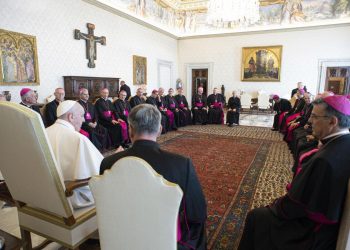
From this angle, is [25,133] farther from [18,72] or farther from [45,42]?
[45,42]

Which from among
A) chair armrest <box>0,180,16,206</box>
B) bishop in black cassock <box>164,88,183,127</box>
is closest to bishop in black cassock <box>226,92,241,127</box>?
bishop in black cassock <box>164,88,183,127</box>

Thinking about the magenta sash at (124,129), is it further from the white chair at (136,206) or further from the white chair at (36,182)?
the white chair at (136,206)

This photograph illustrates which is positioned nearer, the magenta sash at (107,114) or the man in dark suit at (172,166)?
the man in dark suit at (172,166)

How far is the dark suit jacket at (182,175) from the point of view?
1.44 meters

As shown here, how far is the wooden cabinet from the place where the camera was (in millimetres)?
7188

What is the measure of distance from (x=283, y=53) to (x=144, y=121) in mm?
12504

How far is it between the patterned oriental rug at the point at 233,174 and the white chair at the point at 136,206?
1.33 m

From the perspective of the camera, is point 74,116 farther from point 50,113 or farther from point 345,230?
point 50,113

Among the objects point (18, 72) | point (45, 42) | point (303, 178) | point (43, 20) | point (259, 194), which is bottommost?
point (259, 194)

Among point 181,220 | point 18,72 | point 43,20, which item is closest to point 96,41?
point 43,20

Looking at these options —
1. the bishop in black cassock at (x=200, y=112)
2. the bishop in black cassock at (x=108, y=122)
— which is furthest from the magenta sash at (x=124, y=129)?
the bishop in black cassock at (x=200, y=112)

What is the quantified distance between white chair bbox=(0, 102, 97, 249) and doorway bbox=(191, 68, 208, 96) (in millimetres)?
12959

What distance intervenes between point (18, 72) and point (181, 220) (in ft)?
20.3

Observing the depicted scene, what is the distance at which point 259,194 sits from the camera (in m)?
3.48
